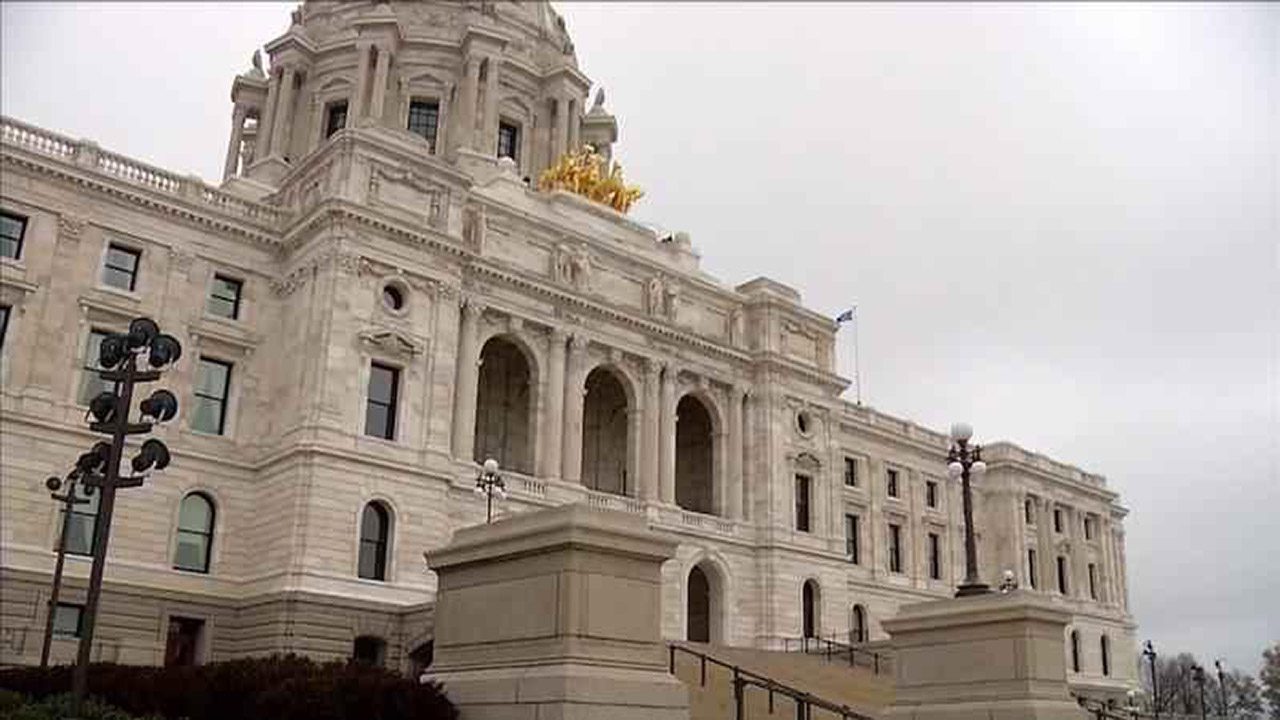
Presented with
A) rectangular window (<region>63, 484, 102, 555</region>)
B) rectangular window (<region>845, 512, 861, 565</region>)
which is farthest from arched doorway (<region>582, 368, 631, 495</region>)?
rectangular window (<region>63, 484, 102, 555</region>)

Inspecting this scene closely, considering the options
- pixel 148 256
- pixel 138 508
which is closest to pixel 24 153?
pixel 148 256

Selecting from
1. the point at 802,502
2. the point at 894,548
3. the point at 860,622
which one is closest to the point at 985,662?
the point at 802,502

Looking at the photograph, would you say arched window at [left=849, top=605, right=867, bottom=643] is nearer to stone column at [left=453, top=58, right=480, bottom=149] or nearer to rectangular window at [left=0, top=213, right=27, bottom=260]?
stone column at [left=453, top=58, right=480, bottom=149]

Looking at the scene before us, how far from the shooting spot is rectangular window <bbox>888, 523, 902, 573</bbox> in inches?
2534

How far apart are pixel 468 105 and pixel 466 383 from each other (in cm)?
2520

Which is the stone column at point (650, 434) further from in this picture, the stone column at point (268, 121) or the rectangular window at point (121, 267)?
the stone column at point (268, 121)

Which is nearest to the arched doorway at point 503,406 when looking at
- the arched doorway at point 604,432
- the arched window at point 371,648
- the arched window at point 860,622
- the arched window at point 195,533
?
the arched doorway at point 604,432

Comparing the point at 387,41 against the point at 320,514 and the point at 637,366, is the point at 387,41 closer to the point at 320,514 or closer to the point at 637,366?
the point at 637,366

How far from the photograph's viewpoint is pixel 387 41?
62125 mm

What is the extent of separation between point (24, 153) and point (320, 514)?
13488 millimetres

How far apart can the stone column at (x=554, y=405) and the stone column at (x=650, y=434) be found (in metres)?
4.08

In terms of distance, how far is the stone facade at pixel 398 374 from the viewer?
33.1 meters

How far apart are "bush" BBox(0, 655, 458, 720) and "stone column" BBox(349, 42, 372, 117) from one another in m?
45.5

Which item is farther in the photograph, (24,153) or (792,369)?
(792,369)
